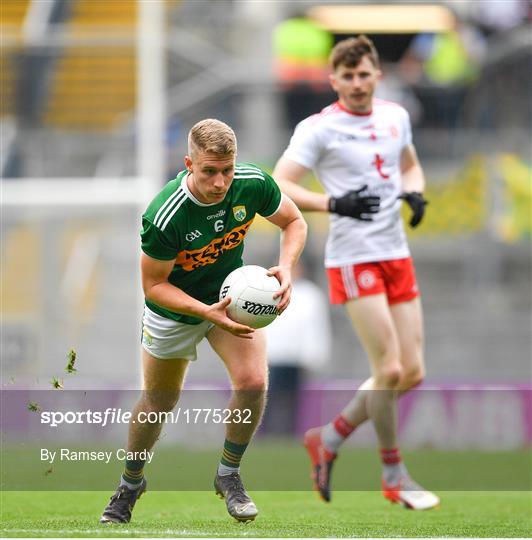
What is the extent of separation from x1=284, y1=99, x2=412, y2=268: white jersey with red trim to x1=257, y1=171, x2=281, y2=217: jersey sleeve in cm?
150

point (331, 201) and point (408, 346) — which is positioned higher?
point (331, 201)

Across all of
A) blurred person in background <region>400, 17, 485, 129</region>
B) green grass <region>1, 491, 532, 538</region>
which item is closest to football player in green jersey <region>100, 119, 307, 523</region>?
green grass <region>1, 491, 532, 538</region>

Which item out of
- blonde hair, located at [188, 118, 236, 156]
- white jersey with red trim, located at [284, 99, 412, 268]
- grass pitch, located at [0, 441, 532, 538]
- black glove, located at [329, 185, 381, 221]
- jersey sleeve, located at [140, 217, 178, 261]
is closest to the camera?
blonde hair, located at [188, 118, 236, 156]

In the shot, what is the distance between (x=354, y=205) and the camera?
779cm

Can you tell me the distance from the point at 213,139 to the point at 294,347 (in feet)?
28.3

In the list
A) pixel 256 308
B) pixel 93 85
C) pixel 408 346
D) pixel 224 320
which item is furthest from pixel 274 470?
pixel 93 85

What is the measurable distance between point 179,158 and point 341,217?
902 centimetres

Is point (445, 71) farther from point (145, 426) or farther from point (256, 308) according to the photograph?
point (256, 308)

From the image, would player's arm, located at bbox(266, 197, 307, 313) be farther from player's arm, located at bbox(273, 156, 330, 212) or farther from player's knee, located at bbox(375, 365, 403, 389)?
player's knee, located at bbox(375, 365, 403, 389)

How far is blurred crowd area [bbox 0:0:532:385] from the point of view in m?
14.8

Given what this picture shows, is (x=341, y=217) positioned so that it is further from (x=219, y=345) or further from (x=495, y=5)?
(x=495, y=5)

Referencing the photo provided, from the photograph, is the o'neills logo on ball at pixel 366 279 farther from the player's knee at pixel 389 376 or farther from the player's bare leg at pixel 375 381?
the player's knee at pixel 389 376

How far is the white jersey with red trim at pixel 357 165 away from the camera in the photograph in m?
8.16

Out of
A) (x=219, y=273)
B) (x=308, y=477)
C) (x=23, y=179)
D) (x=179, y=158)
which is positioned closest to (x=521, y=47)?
(x=179, y=158)
